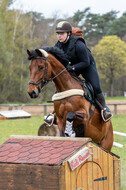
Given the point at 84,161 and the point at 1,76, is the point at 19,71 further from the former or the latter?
the point at 84,161

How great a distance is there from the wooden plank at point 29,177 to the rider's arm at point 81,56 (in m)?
1.78

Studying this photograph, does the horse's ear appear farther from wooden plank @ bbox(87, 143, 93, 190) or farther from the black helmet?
wooden plank @ bbox(87, 143, 93, 190)

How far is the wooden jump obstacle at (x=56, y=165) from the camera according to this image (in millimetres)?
3574

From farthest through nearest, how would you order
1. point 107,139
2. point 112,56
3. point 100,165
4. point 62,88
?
point 112,56, point 107,139, point 62,88, point 100,165

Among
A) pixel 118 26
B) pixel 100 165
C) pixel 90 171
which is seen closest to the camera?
pixel 90 171

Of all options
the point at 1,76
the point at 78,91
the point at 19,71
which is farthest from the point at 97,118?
the point at 19,71

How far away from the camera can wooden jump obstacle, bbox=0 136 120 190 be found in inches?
141

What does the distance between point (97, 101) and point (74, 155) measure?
1.60 m

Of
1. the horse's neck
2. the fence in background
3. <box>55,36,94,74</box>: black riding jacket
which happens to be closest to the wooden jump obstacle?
the horse's neck

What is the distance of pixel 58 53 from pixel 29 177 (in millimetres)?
1913

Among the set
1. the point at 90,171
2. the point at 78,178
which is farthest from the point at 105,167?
the point at 78,178

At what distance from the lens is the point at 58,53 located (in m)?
4.73

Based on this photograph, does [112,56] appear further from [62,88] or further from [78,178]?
[78,178]

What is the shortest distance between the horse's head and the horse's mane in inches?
9.8
